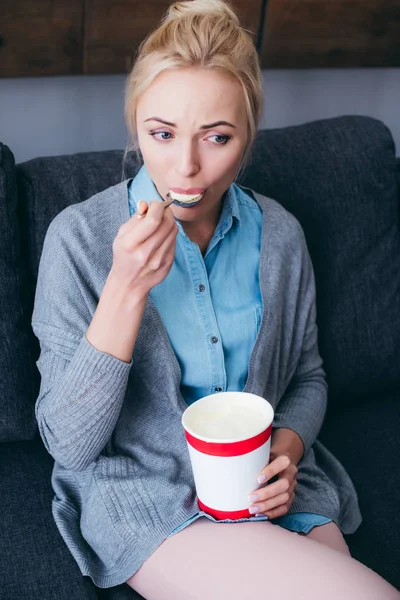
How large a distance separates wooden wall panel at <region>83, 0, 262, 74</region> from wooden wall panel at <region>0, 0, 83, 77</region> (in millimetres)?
26

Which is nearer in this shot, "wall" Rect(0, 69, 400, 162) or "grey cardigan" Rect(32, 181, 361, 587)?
"grey cardigan" Rect(32, 181, 361, 587)

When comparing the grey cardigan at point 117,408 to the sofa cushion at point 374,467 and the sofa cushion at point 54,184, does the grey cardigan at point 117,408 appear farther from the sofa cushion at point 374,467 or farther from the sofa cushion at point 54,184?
the sofa cushion at point 54,184

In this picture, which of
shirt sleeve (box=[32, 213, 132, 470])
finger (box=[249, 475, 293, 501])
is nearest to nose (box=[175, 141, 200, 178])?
shirt sleeve (box=[32, 213, 132, 470])

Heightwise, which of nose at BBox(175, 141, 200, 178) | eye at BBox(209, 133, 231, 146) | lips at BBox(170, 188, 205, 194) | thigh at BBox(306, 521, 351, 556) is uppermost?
eye at BBox(209, 133, 231, 146)

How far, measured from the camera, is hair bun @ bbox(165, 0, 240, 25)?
1210mm

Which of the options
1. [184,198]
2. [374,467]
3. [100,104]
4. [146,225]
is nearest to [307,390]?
[374,467]

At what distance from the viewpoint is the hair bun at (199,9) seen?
1.21m

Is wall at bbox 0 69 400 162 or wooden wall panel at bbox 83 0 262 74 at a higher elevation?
wooden wall panel at bbox 83 0 262 74

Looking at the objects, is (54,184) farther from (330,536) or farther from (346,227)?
(330,536)

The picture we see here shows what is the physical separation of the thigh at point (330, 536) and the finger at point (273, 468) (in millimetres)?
171

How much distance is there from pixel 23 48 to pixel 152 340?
80 centimetres

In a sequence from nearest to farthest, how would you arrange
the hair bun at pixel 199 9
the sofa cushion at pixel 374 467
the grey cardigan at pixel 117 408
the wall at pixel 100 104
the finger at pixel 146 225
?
the finger at pixel 146 225, the grey cardigan at pixel 117 408, the hair bun at pixel 199 9, the sofa cushion at pixel 374 467, the wall at pixel 100 104

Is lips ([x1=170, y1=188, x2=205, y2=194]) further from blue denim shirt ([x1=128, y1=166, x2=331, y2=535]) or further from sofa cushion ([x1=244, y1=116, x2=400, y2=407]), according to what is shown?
sofa cushion ([x1=244, y1=116, x2=400, y2=407])

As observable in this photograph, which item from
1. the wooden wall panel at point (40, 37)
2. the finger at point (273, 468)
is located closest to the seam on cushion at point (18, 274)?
the wooden wall panel at point (40, 37)
